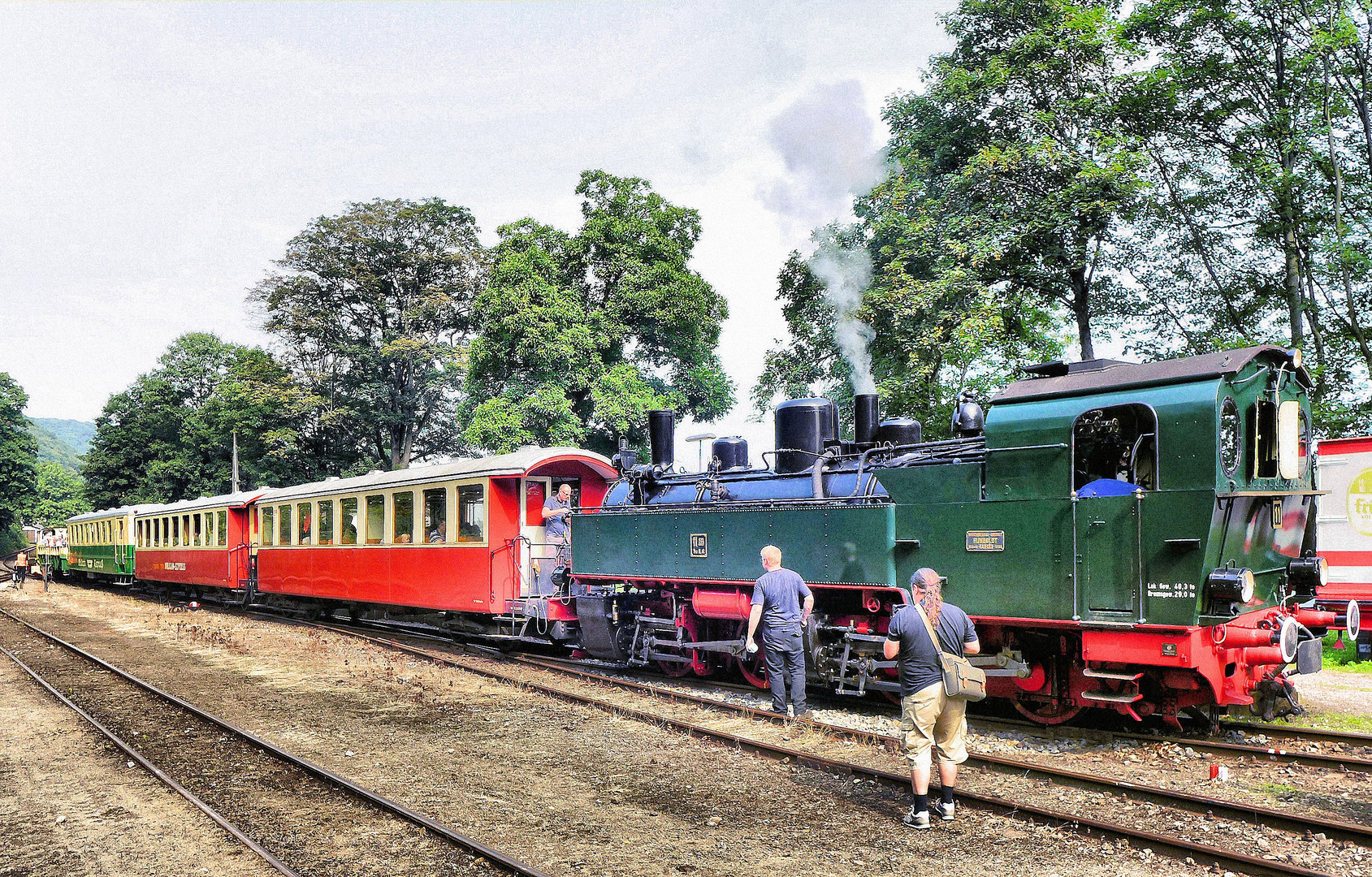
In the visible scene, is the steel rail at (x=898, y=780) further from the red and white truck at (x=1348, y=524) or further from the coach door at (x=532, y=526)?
the red and white truck at (x=1348, y=524)

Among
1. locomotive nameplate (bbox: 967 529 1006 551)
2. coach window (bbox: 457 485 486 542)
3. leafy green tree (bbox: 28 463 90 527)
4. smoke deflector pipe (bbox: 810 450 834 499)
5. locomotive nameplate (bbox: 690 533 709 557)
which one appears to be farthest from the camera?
leafy green tree (bbox: 28 463 90 527)

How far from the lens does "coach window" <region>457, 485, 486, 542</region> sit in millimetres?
12914

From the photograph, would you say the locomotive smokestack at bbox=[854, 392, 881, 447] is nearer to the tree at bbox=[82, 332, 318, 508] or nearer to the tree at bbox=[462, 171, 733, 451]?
the tree at bbox=[462, 171, 733, 451]

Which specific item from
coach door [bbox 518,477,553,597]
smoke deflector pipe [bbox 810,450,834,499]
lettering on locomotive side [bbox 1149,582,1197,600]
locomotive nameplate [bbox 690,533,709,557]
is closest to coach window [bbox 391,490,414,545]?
coach door [bbox 518,477,553,597]

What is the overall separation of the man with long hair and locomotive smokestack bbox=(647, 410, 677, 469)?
6.48 metres

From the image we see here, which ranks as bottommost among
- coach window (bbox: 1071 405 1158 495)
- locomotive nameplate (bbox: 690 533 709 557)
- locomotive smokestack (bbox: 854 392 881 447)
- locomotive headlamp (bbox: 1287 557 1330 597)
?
locomotive headlamp (bbox: 1287 557 1330 597)

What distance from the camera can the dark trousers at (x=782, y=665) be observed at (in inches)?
338

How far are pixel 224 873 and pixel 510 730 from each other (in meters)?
3.52

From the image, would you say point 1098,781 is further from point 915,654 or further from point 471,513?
point 471,513

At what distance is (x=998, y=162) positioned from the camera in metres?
16.4

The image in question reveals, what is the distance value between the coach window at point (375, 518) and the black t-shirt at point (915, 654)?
11.3m

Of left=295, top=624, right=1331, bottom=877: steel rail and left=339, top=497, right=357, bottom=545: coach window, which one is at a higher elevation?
left=339, top=497, right=357, bottom=545: coach window

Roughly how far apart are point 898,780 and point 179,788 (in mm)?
5202

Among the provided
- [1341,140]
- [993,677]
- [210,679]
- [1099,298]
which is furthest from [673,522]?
[1341,140]
